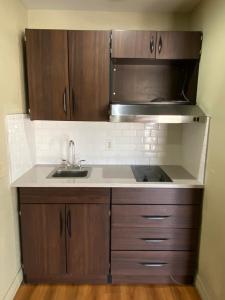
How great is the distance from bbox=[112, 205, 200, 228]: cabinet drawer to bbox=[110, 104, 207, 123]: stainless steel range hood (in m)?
0.76

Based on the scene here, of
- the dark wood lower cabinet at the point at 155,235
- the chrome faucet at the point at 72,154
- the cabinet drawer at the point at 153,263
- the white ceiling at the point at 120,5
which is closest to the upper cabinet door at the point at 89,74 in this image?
the white ceiling at the point at 120,5

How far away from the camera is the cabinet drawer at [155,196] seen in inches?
78.4

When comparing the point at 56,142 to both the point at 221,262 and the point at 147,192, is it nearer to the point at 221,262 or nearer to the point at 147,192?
the point at 147,192

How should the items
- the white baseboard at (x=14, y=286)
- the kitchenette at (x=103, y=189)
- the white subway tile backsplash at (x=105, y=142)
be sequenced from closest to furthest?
1. the white baseboard at (x=14, y=286)
2. the kitchenette at (x=103, y=189)
3. the white subway tile backsplash at (x=105, y=142)

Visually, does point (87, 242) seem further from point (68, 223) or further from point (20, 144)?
point (20, 144)

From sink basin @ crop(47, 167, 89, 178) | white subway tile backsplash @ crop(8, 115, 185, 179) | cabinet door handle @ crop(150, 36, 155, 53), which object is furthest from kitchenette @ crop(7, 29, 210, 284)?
white subway tile backsplash @ crop(8, 115, 185, 179)

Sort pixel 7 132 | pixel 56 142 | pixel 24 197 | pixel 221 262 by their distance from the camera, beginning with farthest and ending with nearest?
1. pixel 56 142
2. pixel 24 197
3. pixel 7 132
4. pixel 221 262

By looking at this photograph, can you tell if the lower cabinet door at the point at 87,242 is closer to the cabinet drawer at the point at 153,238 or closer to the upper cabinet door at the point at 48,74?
the cabinet drawer at the point at 153,238

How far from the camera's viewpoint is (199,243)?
6.75 ft

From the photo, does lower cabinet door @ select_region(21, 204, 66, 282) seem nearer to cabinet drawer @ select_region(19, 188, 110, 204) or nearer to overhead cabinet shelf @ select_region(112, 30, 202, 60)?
cabinet drawer @ select_region(19, 188, 110, 204)

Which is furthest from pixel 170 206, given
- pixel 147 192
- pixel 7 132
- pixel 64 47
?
pixel 64 47

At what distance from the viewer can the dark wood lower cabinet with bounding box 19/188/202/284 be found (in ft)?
6.56

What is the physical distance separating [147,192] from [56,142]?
3.81 feet

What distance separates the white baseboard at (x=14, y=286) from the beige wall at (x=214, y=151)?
1630 millimetres
